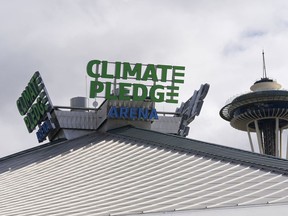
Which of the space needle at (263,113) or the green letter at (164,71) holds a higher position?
Answer: the space needle at (263,113)

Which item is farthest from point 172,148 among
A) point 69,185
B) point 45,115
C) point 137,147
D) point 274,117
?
point 274,117

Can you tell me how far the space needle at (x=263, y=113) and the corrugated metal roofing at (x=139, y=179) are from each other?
82.9 meters

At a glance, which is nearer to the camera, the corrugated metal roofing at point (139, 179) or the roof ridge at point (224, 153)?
the corrugated metal roofing at point (139, 179)

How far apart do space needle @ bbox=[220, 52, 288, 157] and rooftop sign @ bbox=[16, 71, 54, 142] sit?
71.3 m

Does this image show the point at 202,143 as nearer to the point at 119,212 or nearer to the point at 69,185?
the point at 69,185

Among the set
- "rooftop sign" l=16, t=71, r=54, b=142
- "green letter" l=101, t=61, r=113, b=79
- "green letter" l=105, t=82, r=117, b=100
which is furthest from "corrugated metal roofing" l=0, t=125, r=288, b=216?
"rooftop sign" l=16, t=71, r=54, b=142

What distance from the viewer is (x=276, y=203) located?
31.3 m

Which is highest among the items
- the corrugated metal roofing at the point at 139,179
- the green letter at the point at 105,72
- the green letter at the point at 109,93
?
the green letter at the point at 105,72

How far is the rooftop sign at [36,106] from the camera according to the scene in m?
64.4

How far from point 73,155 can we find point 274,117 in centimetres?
9159

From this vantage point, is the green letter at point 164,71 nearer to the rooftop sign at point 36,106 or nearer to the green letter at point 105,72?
the green letter at point 105,72

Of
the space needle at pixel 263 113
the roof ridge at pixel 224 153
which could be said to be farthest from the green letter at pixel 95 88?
the space needle at pixel 263 113

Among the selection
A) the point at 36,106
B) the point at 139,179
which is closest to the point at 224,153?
the point at 139,179

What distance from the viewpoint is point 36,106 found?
217 feet
